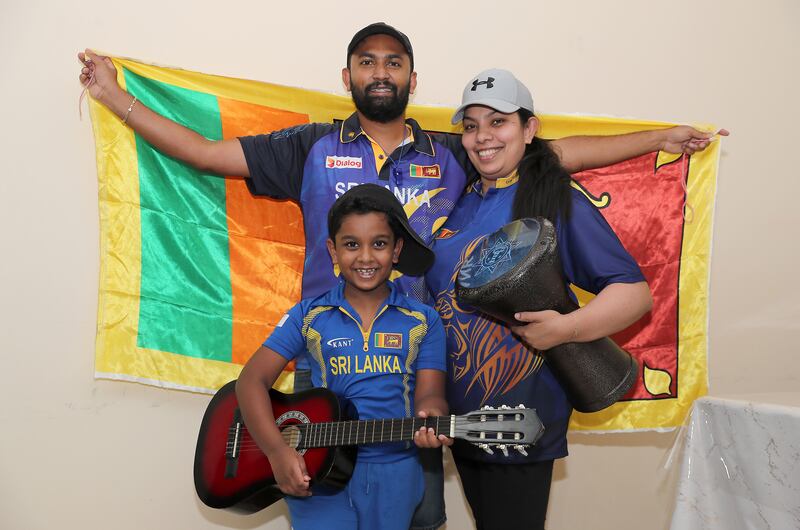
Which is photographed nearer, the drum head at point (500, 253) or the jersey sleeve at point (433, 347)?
the drum head at point (500, 253)

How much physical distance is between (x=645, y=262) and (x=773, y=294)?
3.13 feet

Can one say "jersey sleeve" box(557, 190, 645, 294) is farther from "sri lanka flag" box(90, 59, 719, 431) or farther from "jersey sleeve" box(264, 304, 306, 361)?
"jersey sleeve" box(264, 304, 306, 361)

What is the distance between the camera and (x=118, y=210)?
249 cm

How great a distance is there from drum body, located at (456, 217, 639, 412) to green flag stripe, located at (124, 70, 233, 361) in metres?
1.21

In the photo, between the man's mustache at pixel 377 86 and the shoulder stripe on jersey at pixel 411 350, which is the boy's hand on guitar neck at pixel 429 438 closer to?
the shoulder stripe on jersey at pixel 411 350

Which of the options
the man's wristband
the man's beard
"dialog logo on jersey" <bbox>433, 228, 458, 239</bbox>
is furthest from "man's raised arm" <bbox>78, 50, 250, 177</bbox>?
"dialog logo on jersey" <bbox>433, 228, 458, 239</bbox>

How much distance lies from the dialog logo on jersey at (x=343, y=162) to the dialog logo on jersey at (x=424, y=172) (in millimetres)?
176

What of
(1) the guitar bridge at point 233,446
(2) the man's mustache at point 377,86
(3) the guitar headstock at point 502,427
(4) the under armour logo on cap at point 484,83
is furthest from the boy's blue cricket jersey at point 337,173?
(3) the guitar headstock at point 502,427

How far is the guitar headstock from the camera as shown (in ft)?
5.19

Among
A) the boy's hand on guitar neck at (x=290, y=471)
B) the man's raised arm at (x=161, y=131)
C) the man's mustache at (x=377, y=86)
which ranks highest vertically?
the man's mustache at (x=377, y=86)

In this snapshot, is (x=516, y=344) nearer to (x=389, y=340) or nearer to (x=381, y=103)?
(x=389, y=340)

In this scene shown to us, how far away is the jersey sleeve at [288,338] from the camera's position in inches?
76.4

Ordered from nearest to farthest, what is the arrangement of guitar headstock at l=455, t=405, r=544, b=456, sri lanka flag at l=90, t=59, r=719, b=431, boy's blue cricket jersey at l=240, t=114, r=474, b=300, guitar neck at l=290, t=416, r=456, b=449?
guitar headstock at l=455, t=405, r=544, b=456 → guitar neck at l=290, t=416, r=456, b=449 → boy's blue cricket jersey at l=240, t=114, r=474, b=300 → sri lanka flag at l=90, t=59, r=719, b=431

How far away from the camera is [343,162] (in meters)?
2.28
